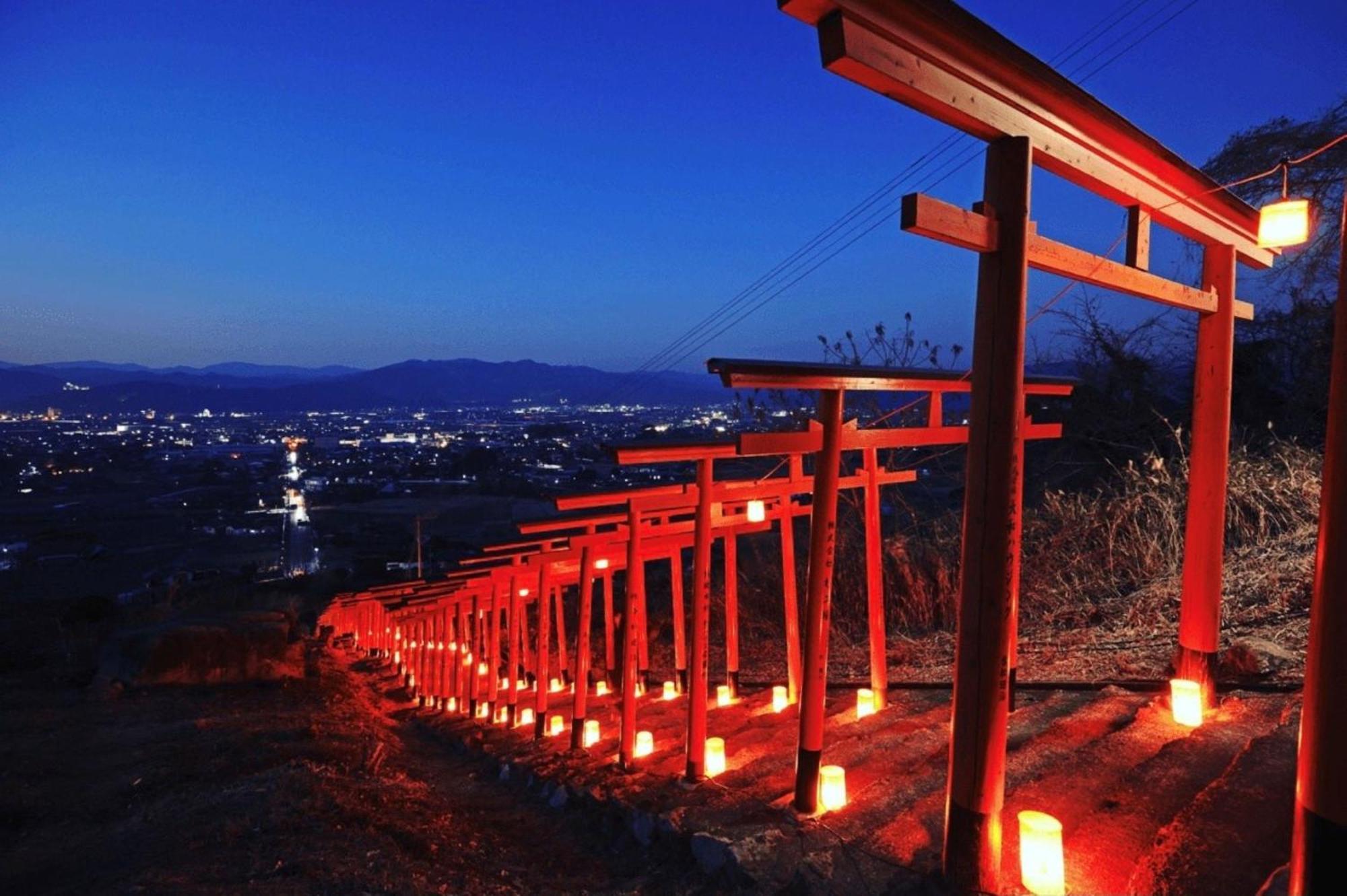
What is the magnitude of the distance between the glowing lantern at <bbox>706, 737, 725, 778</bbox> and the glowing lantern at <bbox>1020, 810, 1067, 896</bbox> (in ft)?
9.37

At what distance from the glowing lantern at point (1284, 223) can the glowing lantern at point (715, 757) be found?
5384 millimetres

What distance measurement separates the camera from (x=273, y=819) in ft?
18.9

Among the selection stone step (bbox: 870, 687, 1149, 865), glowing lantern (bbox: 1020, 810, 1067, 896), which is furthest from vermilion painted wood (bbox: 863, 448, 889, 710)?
glowing lantern (bbox: 1020, 810, 1067, 896)

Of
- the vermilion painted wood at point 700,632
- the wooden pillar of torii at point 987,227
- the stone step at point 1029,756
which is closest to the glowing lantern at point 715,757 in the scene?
the vermilion painted wood at point 700,632

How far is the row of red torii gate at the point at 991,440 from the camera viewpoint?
2561mm

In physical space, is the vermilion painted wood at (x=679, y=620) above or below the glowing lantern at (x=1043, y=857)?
below

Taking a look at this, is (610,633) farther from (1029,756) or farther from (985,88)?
(985,88)

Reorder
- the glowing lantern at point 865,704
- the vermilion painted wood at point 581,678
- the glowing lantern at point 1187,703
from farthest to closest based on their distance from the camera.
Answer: the vermilion painted wood at point 581,678 < the glowing lantern at point 865,704 < the glowing lantern at point 1187,703

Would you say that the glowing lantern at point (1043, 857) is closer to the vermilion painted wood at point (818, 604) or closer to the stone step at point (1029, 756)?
the stone step at point (1029, 756)

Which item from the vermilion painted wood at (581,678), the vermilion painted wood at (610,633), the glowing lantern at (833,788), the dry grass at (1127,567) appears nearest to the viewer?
the glowing lantern at (833,788)

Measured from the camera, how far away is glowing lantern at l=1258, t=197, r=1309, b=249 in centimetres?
493

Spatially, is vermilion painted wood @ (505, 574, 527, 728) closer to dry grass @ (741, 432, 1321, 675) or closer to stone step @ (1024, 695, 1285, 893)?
dry grass @ (741, 432, 1321, 675)

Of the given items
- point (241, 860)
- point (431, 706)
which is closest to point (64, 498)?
point (431, 706)

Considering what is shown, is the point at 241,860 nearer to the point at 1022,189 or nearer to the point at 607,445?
the point at 607,445
